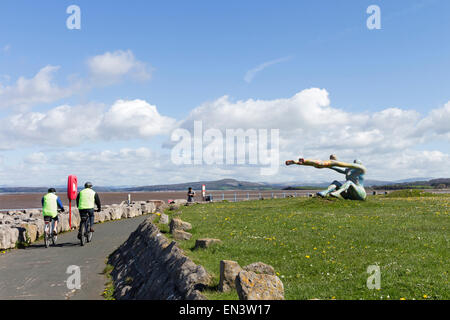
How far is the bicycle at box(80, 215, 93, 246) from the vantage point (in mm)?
18242

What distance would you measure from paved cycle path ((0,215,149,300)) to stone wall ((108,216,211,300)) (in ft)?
2.26

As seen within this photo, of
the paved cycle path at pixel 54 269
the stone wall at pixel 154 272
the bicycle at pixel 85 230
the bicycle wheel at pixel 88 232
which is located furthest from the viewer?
the bicycle wheel at pixel 88 232

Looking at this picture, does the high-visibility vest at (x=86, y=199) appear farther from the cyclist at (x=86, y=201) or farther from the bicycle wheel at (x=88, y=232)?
the bicycle wheel at (x=88, y=232)

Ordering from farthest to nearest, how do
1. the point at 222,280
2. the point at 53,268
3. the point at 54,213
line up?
1. the point at 54,213
2. the point at 53,268
3. the point at 222,280

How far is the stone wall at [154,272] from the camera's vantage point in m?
8.22

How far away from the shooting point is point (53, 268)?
13.7m

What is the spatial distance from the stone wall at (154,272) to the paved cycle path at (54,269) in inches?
27.1

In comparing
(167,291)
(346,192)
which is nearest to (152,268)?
(167,291)

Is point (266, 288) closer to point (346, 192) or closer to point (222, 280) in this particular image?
point (222, 280)

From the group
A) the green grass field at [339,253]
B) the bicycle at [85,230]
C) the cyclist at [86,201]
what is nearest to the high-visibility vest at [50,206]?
the cyclist at [86,201]

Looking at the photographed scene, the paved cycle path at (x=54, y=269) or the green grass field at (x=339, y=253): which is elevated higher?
the green grass field at (x=339, y=253)

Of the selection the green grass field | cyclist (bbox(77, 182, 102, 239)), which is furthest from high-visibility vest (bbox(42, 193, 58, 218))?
the green grass field

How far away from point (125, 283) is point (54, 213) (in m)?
8.41
